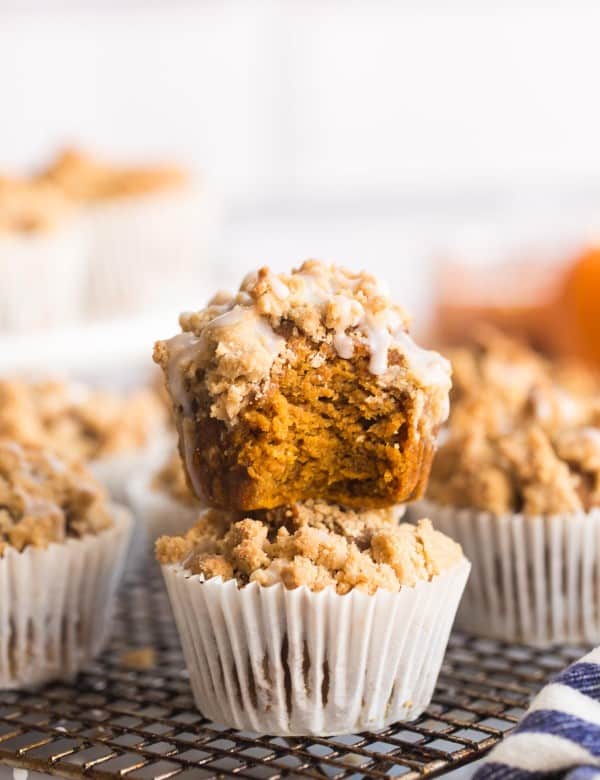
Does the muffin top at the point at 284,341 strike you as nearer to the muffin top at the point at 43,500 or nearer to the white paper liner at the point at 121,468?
the muffin top at the point at 43,500

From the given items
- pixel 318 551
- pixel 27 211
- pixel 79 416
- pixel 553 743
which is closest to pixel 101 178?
pixel 27 211

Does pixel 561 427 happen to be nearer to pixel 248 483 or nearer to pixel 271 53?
pixel 248 483

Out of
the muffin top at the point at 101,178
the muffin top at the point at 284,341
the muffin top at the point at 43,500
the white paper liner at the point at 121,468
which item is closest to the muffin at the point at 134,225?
the muffin top at the point at 101,178

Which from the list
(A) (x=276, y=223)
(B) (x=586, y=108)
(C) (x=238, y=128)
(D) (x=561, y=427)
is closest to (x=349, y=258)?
(A) (x=276, y=223)

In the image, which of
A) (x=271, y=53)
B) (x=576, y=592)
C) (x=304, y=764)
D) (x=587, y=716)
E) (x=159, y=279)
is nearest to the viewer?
(x=587, y=716)

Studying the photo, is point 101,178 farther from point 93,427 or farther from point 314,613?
point 314,613

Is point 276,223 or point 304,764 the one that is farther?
point 276,223
